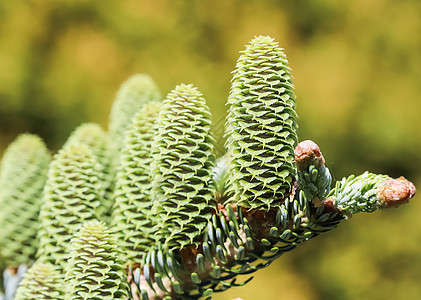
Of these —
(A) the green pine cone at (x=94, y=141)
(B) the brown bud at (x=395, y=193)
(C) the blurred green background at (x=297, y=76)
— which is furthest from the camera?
(C) the blurred green background at (x=297, y=76)

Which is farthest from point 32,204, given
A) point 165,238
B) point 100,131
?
point 165,238

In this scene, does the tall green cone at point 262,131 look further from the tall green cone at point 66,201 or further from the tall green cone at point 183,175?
the tall green cone at point 66,201

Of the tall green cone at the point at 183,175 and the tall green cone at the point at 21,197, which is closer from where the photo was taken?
the tall green cone at the point at 183,175

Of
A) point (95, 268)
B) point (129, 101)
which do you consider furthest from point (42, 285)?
point (129, 101)

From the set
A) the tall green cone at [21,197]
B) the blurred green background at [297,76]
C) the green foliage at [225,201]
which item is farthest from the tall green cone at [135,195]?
the blurred green background at [297,76]

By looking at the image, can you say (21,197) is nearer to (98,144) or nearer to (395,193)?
(98,144)

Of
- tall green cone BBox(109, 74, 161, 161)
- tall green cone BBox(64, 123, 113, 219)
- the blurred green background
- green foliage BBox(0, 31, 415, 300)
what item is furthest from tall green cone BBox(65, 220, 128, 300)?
the blurred green background
